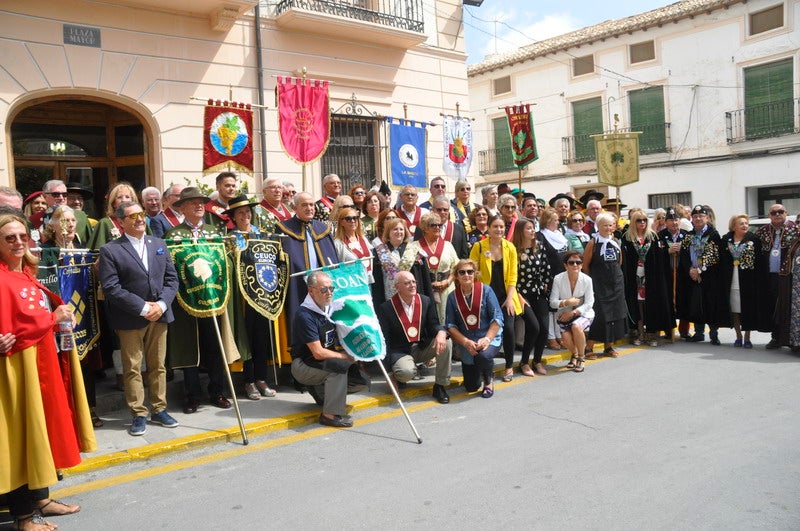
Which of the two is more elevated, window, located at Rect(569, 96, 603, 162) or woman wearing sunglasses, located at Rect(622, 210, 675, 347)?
window, located at Rect(569, 96, 603, 162)

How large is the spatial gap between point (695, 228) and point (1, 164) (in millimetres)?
9855

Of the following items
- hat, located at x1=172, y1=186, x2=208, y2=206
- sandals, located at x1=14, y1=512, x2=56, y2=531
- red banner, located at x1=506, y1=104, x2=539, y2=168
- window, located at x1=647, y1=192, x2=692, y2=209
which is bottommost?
sandals, located at x1=14, y1=512, x2=56, y2=531

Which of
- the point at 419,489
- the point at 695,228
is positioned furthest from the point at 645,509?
the point at 695,228

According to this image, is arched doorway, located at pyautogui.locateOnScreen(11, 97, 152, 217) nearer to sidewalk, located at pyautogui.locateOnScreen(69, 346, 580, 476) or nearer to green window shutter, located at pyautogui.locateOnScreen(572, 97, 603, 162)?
sidewalk, located at pyautogui.locateOnScreen(69, 346, 580, 476)

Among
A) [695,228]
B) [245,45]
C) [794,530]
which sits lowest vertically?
[794,530]

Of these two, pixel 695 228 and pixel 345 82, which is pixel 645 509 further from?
pixel 345 82

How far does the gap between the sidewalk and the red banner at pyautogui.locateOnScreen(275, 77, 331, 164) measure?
3857 mm

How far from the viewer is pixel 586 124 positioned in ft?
93.8

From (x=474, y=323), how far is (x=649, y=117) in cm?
2325

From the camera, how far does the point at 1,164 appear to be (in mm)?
9453

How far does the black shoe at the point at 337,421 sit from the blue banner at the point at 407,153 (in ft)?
20.7

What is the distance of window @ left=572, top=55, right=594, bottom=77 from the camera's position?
2811cm

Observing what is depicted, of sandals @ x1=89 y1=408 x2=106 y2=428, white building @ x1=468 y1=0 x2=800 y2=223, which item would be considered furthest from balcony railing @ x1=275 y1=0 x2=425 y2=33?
white building @ x1=468 y1=0 x2=800 y2=223

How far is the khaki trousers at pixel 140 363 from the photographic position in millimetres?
5445
